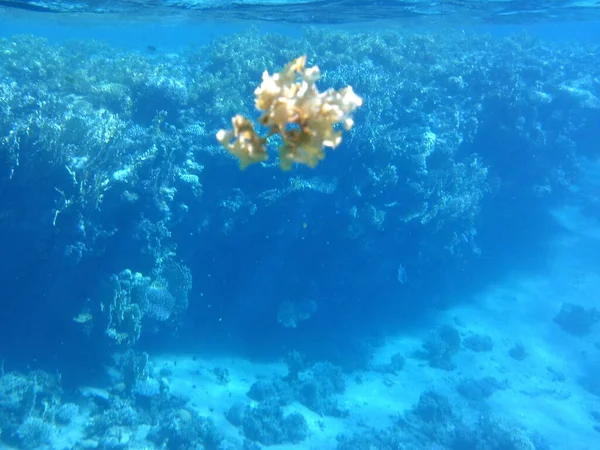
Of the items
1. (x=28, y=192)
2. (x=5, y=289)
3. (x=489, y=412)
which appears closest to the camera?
(x=28, y=192)

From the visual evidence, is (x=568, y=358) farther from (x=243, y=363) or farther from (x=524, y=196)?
(x=243, y=363)

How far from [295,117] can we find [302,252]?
42.0ft

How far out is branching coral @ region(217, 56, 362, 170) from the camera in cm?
216

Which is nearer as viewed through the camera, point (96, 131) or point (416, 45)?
point (96, 131)

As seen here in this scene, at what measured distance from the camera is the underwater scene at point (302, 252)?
10.8 metres

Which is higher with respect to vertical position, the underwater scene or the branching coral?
the branching coral

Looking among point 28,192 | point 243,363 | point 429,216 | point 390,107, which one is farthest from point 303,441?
point 390,107

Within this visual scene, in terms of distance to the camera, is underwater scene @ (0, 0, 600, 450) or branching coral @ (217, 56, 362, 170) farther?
underwater scene @ (0, 0, 600, 450)

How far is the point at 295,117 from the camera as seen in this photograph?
2.17m

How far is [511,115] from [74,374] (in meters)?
18.7

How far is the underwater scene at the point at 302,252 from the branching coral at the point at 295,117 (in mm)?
9233

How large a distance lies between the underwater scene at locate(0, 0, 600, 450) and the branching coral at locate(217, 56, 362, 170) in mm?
9233

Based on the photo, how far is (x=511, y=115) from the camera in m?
17.5

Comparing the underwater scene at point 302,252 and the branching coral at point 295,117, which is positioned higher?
the branching coral at point 295,117
